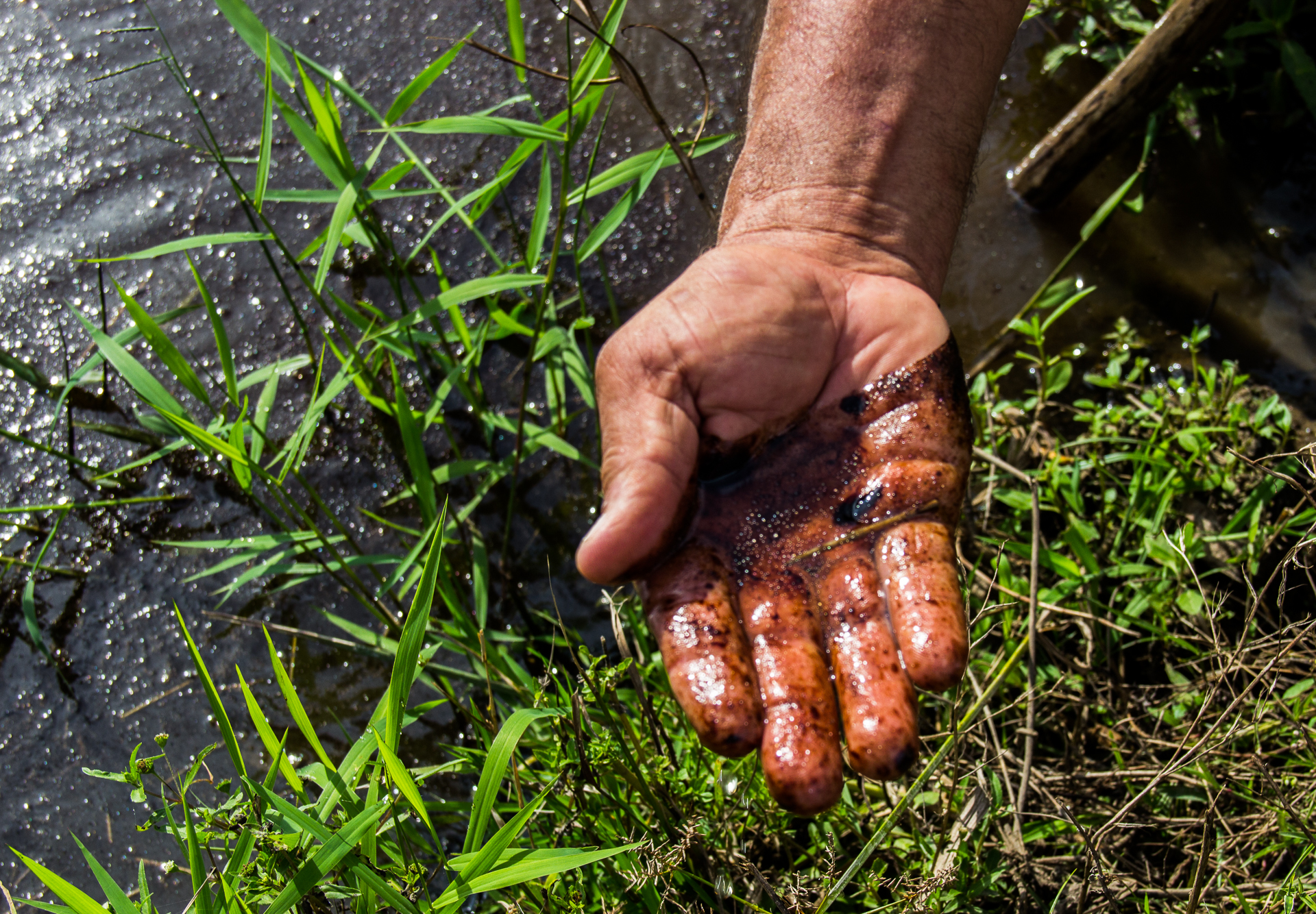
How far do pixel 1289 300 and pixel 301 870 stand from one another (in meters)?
3.07

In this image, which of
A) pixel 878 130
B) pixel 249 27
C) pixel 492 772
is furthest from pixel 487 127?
pixel 492 772

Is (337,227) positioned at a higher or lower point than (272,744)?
higher

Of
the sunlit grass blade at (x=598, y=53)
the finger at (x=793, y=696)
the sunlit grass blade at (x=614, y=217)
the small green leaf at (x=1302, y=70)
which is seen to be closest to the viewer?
the finger at (x=793, y=696)

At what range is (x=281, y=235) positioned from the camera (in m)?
2.76

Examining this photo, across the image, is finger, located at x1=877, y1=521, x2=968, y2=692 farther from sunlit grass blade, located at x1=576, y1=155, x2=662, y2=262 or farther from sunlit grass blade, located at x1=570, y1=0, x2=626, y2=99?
sunlit grass blade, located at x1=570, y1=0, x2=626, y2=99

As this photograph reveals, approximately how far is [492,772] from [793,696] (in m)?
0.56

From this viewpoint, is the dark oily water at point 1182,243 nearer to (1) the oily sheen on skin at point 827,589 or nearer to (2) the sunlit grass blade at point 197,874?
(1) the oily sheen on skin at point 827,589

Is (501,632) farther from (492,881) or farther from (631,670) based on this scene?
(492,881)

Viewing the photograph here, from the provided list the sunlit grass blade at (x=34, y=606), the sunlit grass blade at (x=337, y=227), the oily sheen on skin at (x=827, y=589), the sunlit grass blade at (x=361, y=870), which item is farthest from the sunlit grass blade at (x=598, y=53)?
the sunlit grass blade at (x=34, y=606)

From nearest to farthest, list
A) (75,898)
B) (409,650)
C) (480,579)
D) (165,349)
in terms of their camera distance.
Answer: (75,898)
(409,650)
(165,349)
(480,579)

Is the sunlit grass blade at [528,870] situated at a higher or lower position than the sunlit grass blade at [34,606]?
higher

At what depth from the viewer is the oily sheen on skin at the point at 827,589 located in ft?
4.88

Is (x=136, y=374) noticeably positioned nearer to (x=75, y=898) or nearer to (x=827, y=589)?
(x=75, y=898)

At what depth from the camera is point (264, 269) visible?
274 cm
